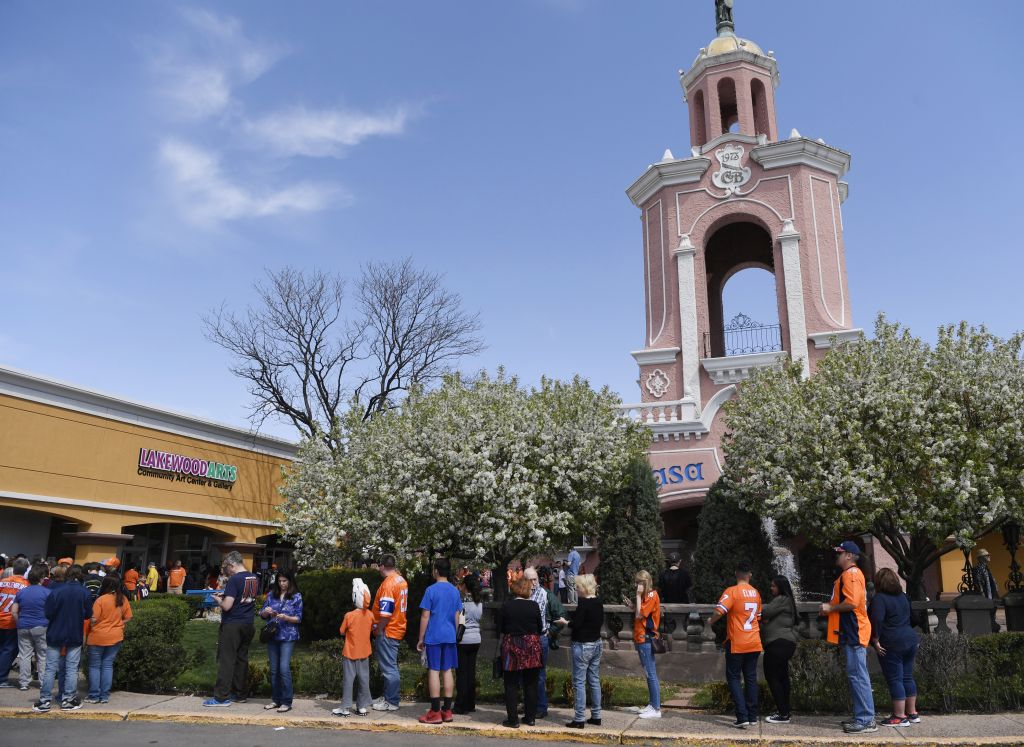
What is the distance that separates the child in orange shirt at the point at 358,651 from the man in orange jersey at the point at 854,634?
5280 mm

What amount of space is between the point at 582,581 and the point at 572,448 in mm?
6931

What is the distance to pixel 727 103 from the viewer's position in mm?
29047

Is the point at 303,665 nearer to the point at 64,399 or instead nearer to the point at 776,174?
the point at 64,399

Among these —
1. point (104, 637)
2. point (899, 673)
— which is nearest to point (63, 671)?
point (104, 637)

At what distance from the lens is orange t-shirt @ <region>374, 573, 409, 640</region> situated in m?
9.49

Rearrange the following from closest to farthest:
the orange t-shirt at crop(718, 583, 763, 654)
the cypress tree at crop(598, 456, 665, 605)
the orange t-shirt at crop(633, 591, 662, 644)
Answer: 1. the orange t-shirt at crop(718, 583, 763, 654)
2. the orange t-shirt at crop(633, 591, 662, 644)
3. the cypress tree at crop(598, 456, 665, 605)

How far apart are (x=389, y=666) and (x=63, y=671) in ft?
13.0

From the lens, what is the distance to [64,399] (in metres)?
24.0

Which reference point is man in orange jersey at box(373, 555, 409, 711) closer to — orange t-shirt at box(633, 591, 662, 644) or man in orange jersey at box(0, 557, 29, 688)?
orange t-shirt at box(633, 591, 662, 644)

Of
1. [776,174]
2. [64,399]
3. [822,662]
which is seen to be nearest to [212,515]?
[64,399]

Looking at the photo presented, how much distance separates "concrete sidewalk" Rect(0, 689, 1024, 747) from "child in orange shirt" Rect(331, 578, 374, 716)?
22 cm

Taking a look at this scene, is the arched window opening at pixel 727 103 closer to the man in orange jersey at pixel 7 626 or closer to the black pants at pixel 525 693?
the black pants at pixel 525 693

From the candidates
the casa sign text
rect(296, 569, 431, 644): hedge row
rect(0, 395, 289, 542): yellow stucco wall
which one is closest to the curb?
rect(296, 569, 431, 644): hedge row

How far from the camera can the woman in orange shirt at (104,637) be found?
972 centimetres
